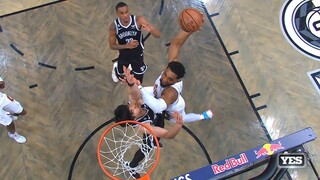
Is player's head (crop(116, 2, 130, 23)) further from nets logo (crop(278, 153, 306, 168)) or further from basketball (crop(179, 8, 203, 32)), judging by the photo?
nets logo (crop(278, 153, 306, 168))

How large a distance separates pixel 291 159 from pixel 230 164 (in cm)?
68

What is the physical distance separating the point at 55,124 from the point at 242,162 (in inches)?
107

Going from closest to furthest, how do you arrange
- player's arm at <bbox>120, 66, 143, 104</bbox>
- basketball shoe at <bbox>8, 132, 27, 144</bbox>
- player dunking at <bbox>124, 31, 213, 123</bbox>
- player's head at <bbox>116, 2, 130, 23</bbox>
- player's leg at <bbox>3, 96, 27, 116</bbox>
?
player's arm at <bbox>120, 66, 143, 104</bbox> < player dunking at <bbox>124, 31, 213, 123</bbox> < player's head at <bbox>116, 2, 130, 23</bbox> < player's leg at <bbox>3, 96, 27, 116</bbox> < basketball shoe at <bbox>8, 132, 27, 144</bbox>

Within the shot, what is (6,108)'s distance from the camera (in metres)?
5.09

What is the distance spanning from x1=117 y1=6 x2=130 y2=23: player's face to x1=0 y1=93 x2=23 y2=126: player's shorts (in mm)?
1788

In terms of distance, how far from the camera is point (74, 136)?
5.49 meters

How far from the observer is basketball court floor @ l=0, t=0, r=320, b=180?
539 centimetres

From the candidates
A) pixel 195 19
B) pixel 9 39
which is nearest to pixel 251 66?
pixel 195 19

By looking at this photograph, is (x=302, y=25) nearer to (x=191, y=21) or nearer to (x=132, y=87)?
(x=191, y=21)

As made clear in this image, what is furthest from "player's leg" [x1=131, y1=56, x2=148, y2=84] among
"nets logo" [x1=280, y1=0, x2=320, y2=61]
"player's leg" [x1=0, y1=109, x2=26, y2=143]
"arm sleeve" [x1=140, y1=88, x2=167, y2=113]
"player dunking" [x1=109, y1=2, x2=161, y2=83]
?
"nets logo" [x1=280, y1=0, x2=320, y2=61]

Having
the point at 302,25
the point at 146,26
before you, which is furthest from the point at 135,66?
the point at 302,25

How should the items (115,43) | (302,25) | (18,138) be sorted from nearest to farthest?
(115,43)
(18,138)
(302,25)

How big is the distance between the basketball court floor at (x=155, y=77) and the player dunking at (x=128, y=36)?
0.57 metres

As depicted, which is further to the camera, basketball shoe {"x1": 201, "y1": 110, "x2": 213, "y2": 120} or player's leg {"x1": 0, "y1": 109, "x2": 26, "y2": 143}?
basketball shoe {"x1": 201, "y1": 110, "x2": 213, "y2": 120}
